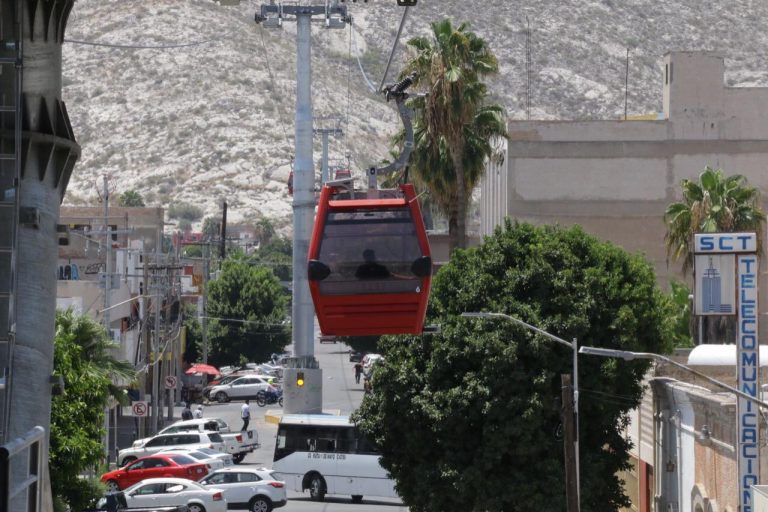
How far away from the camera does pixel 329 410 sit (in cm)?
6831

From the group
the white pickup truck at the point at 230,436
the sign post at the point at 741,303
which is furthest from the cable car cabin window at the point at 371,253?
the white pickup truck at the point at 230,436

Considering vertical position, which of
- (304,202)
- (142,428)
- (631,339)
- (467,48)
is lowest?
(142,428)

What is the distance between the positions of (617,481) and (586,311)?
14.5 feet

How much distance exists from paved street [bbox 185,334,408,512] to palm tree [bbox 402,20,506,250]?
32.5 ft

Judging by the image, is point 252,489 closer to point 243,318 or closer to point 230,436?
point 230,436

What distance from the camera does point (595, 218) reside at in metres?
68.0

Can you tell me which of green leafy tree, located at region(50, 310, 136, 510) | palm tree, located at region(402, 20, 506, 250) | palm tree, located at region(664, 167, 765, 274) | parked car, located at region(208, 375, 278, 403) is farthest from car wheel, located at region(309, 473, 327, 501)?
parked car, located at region(208, 375, 278, 403)

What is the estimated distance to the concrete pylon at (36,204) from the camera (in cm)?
1562

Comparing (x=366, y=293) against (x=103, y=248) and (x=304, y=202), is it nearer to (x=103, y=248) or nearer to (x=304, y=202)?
(x=304, y=202)

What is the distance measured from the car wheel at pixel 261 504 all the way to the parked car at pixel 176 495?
5.45ft

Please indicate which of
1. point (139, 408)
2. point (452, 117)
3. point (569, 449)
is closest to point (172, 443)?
point (139, 408)

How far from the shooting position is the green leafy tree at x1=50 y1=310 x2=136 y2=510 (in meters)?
30.6

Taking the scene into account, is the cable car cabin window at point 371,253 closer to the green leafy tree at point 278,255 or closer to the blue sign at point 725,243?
the blue sign at point 725,243

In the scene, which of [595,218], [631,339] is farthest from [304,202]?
[595,218]
